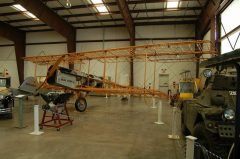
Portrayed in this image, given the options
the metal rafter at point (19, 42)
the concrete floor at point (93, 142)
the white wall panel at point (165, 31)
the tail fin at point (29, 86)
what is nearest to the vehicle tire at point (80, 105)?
the concrete floor at point (93, 142)

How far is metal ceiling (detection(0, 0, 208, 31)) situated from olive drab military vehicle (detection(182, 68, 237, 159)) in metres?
10.6

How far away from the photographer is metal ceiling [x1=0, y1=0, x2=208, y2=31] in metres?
14.8

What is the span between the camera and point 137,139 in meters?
5.91

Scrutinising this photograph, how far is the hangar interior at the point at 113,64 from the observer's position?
5358mm

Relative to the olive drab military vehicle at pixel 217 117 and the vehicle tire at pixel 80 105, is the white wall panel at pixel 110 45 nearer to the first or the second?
the vehicle tire at pixel 80 105

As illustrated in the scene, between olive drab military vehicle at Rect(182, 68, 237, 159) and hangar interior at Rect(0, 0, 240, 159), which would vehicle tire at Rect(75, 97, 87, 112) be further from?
olive drab military vehicle at Rect(182, 68, 237, 159)

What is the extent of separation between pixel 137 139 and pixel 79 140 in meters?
1.55

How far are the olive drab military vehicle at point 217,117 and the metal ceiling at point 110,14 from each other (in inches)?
417

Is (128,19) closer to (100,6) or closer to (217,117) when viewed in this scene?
(100,6)

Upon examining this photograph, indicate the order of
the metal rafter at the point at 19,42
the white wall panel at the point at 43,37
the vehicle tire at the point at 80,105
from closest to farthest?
the vehicle tire at the point at 80,105
the metal rafter at the point at 19,42
the white wall panel at the point at 43,37

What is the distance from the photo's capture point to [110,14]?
1670 centimetres

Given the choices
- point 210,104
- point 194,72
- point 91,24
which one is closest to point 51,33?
point 91,24

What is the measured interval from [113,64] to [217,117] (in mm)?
16307

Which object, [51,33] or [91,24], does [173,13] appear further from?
[51,33]
